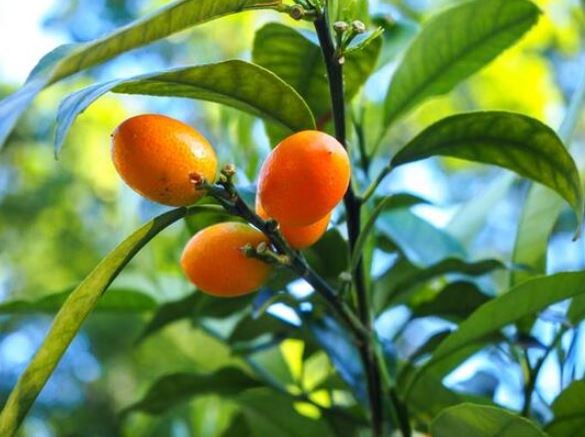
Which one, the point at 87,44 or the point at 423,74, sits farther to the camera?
the point at 423,74

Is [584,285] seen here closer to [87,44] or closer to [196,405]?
[87,44]

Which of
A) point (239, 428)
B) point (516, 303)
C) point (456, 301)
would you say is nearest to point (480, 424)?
point (516, 303)

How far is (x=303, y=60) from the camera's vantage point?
0.59 meters

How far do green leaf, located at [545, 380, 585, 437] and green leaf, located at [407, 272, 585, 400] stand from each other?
0.06 meters

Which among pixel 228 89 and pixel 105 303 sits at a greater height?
pixel 228 89

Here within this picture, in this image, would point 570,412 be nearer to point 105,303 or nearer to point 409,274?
point 409,274

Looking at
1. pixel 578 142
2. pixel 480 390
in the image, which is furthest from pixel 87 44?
pixel 578 142

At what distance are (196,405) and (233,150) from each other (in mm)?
298

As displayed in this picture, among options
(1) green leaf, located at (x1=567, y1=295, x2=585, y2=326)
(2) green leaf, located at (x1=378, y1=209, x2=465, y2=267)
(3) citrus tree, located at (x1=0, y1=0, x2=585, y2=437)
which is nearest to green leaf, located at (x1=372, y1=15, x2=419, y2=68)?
(3) citrus tree, located at (x1=0, y1=0, x2=585, y2=437)

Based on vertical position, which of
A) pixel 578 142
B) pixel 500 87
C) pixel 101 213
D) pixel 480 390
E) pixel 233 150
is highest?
pixel 233 150

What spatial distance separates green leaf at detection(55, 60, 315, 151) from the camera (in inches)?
17.1

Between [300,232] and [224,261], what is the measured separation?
41 mm

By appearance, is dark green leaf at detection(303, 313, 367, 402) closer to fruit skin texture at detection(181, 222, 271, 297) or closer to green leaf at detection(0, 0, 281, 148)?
fruit skin texture at detection(181, 222, 271, 297)

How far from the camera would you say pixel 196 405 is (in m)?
0.98
